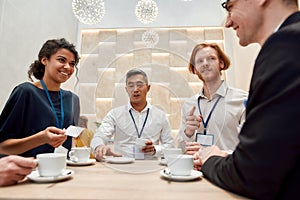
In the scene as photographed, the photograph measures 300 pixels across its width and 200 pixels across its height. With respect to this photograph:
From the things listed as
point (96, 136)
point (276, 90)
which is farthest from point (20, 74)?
point (276, 90)

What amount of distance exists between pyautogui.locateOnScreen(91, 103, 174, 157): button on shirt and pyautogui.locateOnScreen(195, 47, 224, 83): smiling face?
261 mm

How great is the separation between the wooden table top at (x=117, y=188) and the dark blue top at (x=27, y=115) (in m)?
0.48

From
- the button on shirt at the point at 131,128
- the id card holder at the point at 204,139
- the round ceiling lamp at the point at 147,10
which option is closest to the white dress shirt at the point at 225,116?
the id card holder at the point at 204,139

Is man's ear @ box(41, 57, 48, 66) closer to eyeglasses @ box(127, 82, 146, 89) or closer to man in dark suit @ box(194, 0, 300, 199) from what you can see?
eyeglasses @ box(127, 82, 146, 89)

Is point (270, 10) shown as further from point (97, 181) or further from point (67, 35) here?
point (67, 35)

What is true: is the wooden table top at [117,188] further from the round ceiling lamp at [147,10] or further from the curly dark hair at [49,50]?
the round ceiling lamp at [147,10]

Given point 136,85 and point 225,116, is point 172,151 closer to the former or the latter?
point 136,85

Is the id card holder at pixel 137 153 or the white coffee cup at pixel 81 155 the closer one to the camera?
the id card holder at pixel 137 153

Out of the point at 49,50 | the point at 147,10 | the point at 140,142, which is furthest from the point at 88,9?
the point at 140,142

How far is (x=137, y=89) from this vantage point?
2.13 feet

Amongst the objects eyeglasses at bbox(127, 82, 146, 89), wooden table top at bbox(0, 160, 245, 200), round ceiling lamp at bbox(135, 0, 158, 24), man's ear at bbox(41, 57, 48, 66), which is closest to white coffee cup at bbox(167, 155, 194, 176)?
wooden table top at bbox(0, 160, 245, 200)

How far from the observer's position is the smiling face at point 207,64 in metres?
0.85

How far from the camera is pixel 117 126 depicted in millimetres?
704

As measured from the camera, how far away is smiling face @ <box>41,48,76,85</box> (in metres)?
1.20
